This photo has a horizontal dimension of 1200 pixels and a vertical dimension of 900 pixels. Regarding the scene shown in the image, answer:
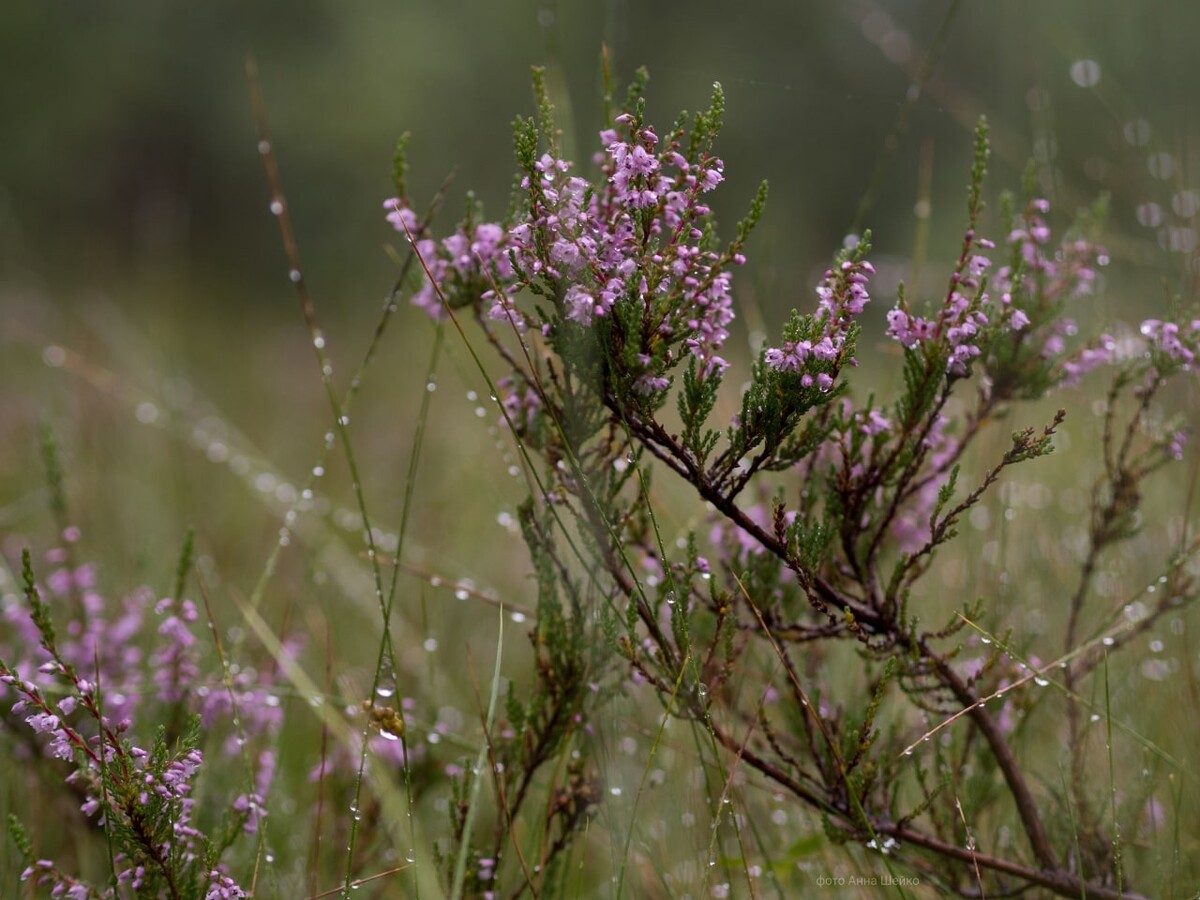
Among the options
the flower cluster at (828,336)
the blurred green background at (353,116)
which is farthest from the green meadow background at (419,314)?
the flower cluster at (828,336)

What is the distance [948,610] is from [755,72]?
61.9ft

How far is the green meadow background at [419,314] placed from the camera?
300 cm

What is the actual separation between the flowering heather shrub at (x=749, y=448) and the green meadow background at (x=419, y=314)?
0.66ft

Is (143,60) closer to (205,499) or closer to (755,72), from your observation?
(755,72)

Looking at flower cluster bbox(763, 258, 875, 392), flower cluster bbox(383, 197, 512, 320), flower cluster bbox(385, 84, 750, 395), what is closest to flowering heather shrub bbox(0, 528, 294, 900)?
flower cluster bbox(383, 197, 512, 320)

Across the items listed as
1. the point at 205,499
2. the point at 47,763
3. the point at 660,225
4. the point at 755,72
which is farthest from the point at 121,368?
the point at 755,72

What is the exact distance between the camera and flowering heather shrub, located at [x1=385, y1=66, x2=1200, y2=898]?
69.2 inches

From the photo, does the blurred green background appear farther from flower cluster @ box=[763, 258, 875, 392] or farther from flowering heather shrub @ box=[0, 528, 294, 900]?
flower cluster @ box=[763, 258, 875, 392]

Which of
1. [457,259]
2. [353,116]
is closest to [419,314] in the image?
[457,259]

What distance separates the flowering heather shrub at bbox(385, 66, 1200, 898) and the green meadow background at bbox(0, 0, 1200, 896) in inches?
7.9

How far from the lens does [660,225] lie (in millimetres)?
1814

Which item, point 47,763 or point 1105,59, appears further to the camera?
point 1105,59

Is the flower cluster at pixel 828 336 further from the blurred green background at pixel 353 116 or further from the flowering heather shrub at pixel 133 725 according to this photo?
the blurred green background at pixel 353 116

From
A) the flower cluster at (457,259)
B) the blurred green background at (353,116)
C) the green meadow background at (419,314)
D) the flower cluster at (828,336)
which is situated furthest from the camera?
the blurred green background at (353,116)
